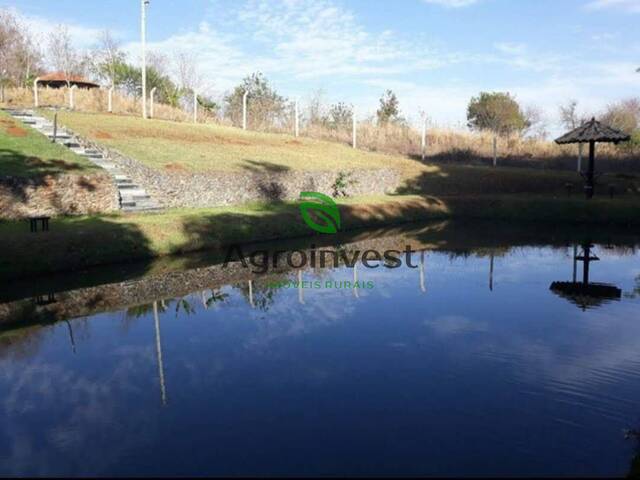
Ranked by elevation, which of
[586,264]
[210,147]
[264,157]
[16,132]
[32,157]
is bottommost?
[586,264]

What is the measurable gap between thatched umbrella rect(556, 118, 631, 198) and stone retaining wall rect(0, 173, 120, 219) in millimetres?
18514

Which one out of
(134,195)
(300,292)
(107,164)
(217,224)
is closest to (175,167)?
(107,164)

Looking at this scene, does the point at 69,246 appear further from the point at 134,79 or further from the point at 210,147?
the point at 134,79

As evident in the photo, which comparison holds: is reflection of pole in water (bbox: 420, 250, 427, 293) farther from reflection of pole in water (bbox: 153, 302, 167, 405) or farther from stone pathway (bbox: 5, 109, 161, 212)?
stone pathway (bbox: 5, 109, 161, 212)

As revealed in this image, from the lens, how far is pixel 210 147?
84.7ft

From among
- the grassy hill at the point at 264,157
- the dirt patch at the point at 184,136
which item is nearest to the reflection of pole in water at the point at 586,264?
the grassy hill at the point at 264,157

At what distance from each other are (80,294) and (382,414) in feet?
23.8

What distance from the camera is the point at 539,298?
35.7 feet

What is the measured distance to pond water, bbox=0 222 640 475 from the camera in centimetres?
509

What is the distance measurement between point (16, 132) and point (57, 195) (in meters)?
6.81

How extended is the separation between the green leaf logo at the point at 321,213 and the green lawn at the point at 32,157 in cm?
710

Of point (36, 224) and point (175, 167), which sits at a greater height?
point (175, 167)

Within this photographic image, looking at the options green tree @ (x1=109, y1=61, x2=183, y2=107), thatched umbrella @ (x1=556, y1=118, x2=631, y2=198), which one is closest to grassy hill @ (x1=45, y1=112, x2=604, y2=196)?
thatched umbrella @ (x1=556, y1=118, x2=631, y2=198)

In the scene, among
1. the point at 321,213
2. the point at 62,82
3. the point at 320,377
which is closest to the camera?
the point at 320,377
